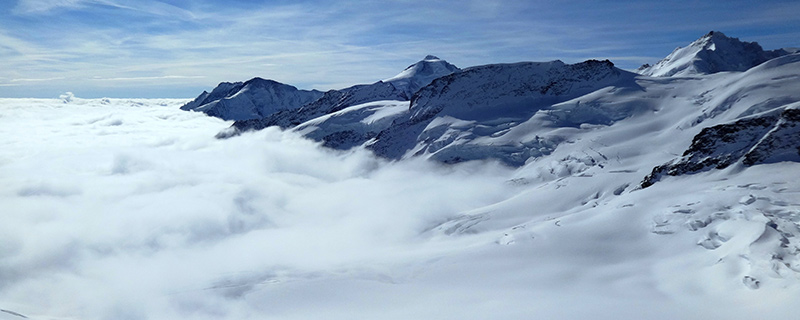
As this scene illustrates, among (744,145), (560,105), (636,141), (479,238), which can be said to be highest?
Result: (560,105)

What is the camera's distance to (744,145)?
3703 centimetres

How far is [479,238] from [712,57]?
121 m

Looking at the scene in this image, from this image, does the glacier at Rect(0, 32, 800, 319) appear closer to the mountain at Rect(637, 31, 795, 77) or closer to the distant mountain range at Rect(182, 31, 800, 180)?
the distant mountain range at Rect(182, 31, 800, 180)

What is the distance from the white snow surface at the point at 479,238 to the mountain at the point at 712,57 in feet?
145

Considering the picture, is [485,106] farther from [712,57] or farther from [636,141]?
[712,57]

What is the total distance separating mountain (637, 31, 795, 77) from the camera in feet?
387

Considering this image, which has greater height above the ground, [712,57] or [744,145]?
[712,57]

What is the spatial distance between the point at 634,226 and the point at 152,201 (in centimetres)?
12361

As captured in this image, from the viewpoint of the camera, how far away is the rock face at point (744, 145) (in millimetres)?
34125

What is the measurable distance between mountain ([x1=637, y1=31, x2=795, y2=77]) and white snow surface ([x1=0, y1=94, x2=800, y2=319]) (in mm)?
44221

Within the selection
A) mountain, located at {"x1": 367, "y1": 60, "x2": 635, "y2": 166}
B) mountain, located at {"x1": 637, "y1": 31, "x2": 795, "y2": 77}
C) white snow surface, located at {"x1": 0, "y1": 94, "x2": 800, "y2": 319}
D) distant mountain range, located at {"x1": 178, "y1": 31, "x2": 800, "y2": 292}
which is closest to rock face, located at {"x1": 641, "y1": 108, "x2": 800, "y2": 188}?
distant mountain range, located at {"x1": 178, "y1": 31, "x2": 800, "y2": 292}

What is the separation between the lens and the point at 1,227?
101500 millimetres

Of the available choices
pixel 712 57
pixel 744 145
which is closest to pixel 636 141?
pixel 744 145

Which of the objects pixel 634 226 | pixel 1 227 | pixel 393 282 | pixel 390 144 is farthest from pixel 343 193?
pixel 1 227
